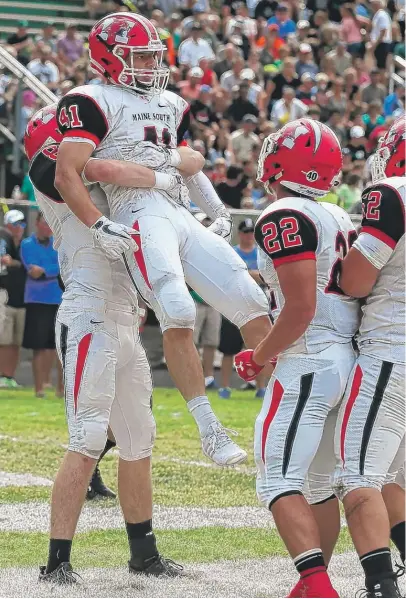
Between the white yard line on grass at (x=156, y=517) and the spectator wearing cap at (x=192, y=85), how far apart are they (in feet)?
36.2

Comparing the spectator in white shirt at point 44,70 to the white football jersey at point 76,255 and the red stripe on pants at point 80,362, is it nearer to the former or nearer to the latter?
the white football jersey at point 76,255

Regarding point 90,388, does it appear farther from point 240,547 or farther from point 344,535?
point 344,535

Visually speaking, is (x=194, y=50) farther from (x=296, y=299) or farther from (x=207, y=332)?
(x=296, y=299)

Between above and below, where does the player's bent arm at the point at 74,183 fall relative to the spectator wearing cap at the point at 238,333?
above

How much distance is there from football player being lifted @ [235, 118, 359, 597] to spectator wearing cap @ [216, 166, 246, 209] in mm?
10555

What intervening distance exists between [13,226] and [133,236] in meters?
8.23

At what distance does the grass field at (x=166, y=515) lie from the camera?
5473 millimetres

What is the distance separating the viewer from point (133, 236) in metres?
5.23

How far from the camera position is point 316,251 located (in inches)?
178

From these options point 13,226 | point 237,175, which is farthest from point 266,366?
point 237,175

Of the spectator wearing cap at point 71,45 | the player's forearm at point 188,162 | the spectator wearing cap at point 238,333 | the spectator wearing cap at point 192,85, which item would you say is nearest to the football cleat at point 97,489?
the player's forearm at point 188,162

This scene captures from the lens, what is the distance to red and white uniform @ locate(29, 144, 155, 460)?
5.21m

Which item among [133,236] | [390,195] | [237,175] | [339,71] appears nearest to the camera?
[390,195]

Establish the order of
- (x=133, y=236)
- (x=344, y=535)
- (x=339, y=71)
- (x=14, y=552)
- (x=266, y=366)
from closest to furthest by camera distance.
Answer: (x=266, y=366)
(x=133, y=236)
(x=14, y=552)
(x=344, y=535)
(x=339, y=71)
